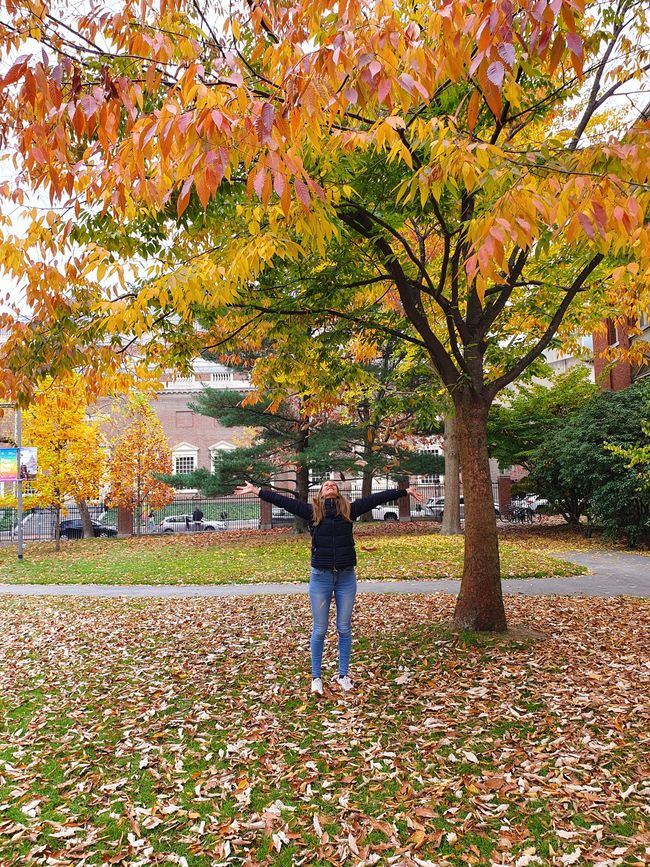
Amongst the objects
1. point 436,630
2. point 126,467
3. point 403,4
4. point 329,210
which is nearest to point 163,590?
point 436,630

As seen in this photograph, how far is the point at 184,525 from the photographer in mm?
33406

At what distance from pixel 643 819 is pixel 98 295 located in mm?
6380

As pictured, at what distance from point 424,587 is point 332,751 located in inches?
276

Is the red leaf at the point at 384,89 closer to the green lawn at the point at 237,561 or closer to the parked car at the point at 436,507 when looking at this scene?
the green lawn at the point at 237,561

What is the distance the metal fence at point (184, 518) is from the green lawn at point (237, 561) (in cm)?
659

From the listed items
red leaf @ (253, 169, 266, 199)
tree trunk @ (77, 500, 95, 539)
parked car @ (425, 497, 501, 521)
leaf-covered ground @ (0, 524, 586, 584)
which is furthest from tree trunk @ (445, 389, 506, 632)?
parked car @ (425, 497, 501, 521)

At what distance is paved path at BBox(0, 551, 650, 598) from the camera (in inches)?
425

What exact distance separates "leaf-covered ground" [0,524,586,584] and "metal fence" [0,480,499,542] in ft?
20.3

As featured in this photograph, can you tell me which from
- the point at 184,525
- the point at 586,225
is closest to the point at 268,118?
the point at 586,225

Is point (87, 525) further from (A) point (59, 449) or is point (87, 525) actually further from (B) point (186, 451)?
(B) point (186, 451)

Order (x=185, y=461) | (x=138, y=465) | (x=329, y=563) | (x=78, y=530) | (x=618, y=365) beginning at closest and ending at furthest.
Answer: (x=329, y=563) → (x=618, y=365) → (x=138, y=465) → (x=78, y=530) → (x=185, y=461)

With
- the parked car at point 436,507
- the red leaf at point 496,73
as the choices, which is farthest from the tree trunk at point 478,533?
the parked car at point 436,507

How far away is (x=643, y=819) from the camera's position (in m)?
3.53

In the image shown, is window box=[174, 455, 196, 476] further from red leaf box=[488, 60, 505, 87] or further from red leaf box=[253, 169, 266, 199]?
red leaf box=[488, 60, 505, 87]
